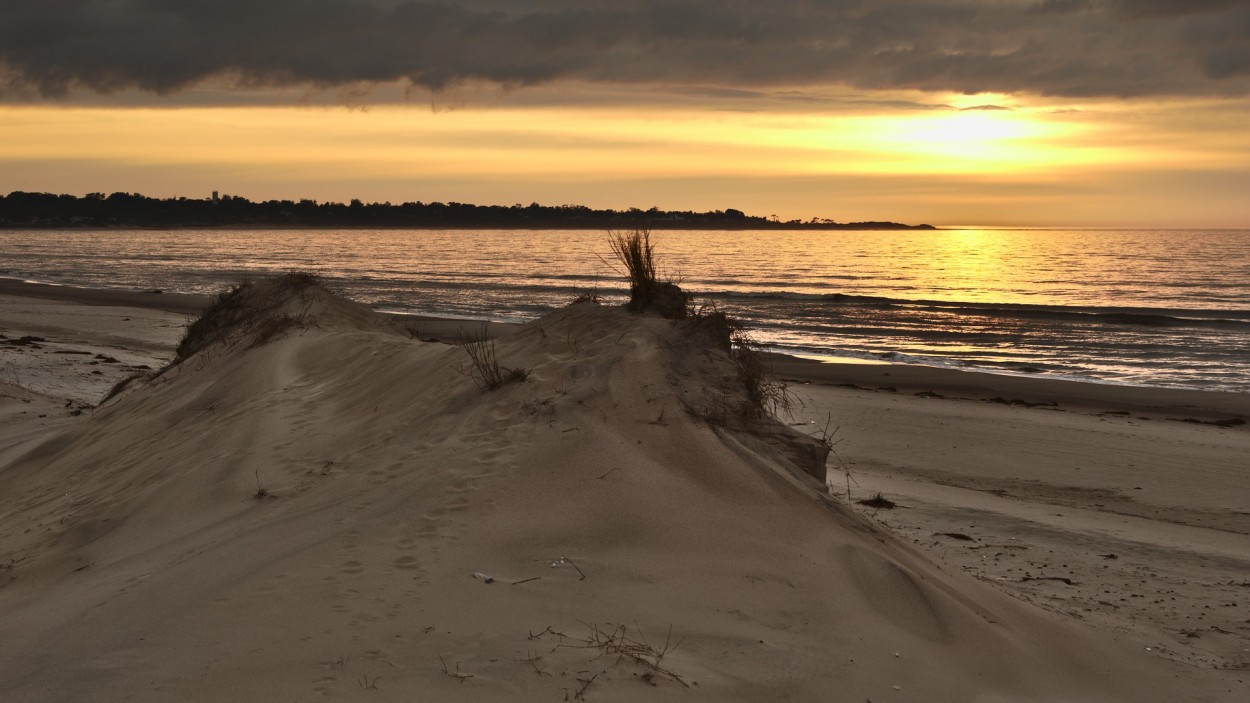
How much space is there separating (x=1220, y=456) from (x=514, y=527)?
370 inches

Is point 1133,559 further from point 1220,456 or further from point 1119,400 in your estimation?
point 1119,400

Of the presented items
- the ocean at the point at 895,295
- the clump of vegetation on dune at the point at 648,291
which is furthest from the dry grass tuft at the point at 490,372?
the ocean at the point at 895,295

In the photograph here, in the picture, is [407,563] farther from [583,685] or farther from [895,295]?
[895,295]

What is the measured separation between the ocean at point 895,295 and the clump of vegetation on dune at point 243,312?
5.76m

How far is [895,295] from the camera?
37906mm

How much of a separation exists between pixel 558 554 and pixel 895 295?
1387 inches

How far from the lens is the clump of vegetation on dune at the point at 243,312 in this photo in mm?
11180

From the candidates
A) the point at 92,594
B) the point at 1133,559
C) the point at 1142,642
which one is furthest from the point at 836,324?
the point at 92,594

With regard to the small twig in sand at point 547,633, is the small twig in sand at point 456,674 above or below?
below

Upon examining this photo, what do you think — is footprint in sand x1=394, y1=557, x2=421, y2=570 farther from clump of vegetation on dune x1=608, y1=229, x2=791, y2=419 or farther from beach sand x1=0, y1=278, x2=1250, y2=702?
clump of vegetation on dune x1=608, y1=229, x2=791, y2=419

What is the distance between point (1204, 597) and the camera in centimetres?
617

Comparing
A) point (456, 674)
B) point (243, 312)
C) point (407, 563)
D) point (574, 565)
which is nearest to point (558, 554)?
point (574, 565)

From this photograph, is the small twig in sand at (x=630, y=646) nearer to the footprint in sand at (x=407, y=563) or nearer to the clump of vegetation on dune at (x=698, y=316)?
the footprint in sand at (x=407, y=563)

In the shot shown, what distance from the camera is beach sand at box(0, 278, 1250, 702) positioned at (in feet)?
12.3
